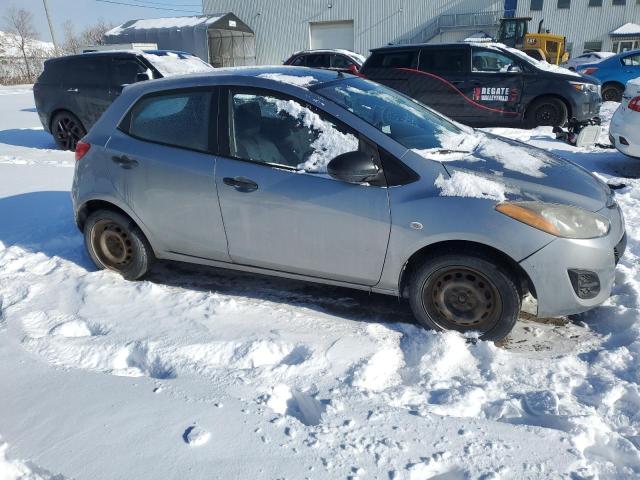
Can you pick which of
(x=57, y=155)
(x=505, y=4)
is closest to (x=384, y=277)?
(x=57, y=155)

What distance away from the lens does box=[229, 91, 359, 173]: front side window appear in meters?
3.15

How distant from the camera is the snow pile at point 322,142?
3113 millimetres

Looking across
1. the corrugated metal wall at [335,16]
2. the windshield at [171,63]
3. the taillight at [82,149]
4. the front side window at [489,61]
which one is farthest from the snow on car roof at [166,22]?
the taillight at [82,149]

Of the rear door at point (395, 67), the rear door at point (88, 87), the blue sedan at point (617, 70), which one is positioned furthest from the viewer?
the blue sedan at point (617, 70)

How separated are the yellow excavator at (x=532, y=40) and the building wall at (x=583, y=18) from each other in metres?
8.87

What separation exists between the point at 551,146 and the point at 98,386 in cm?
762

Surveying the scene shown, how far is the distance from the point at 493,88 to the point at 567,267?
7823mm

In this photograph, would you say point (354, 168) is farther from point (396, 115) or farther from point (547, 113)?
point (547, 113)

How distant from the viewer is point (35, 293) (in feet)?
12.2

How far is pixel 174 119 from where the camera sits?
365 centimetres

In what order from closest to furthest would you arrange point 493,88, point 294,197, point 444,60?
1. point 294,197
2. point 493,88
3. point 444,60

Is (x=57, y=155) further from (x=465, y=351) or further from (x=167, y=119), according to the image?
(x=465, y=351)

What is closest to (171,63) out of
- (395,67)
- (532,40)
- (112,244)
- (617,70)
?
(395,67)

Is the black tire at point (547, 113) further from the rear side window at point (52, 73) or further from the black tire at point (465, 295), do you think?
the rear side window at point (52, 73)
